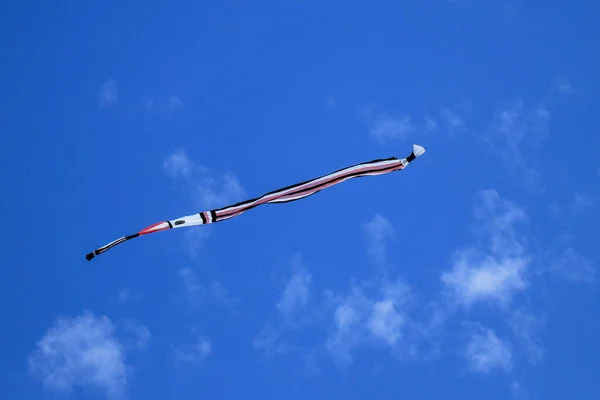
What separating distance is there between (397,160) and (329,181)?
3837mm

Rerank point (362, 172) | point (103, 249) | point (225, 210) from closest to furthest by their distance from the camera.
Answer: point (103, 249)
point (225, 210)
point (362, 172)

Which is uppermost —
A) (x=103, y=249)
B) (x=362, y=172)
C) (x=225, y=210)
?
(x=362, y=172)

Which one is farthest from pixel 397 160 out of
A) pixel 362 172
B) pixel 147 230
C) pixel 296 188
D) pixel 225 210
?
pixel 147 230

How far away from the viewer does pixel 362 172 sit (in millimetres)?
37531

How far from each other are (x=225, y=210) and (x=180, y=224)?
2.22 meters

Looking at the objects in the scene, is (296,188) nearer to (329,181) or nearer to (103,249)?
(329,181)

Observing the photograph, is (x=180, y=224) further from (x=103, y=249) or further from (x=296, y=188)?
(x=296, y=188)

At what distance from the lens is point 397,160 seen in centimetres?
3828

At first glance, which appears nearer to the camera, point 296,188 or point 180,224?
point 180,224

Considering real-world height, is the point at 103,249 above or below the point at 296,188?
below

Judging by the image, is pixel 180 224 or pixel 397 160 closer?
pixel 180 224

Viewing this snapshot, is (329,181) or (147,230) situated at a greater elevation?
(329,181)

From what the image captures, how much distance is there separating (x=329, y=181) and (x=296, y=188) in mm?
1658

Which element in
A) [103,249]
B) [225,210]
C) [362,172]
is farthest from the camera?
[362,172]
